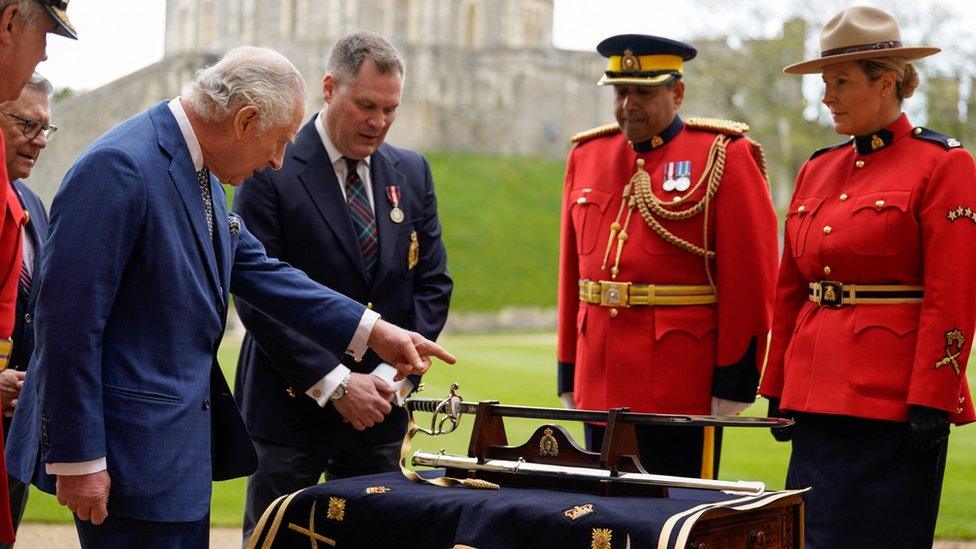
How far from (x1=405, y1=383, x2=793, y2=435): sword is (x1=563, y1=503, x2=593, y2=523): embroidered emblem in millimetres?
308

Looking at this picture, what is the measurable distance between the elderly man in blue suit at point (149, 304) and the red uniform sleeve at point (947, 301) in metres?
2.06

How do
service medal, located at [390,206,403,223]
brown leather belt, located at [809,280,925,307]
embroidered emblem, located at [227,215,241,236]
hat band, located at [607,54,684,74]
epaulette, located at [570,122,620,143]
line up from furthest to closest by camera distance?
epaulette, located at [570,122,620,143] → hat band, located at [607,54,684,74] → service medal, located at [390,206,403,223] → brown leather belt, located at [809,280,925,307] → embroidered emblem, located at [227,215,241,236]

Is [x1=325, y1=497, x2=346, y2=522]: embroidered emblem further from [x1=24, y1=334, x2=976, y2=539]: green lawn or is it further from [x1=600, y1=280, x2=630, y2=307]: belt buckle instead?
[x1=24, y1=334, x2=976, y2=539]: green lawn

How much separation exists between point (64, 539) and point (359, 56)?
12.5 ft

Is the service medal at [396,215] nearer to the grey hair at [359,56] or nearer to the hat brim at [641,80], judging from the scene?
the grey hair at [359,56]

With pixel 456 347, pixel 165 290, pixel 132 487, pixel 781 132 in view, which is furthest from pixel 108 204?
pixel 781 132

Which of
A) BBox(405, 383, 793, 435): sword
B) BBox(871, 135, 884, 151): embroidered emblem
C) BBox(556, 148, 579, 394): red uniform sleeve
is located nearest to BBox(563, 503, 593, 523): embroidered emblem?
BBox(405, 383, 793, 435): sword

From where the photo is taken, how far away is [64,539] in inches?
290

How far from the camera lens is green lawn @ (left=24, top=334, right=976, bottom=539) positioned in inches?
326

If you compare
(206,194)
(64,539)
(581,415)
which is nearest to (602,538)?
(581,415)

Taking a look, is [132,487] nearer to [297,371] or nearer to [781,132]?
[297,371]

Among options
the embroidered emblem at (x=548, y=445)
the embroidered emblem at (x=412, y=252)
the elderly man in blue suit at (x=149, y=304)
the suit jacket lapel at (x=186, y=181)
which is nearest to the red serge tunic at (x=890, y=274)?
the embroidered emblem at (x=548, y=445)

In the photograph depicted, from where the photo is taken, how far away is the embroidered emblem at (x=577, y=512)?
10.7 ft

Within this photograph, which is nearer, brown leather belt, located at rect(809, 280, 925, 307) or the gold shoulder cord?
brown leather belt, located at rect(809, 280, 925, 307)
